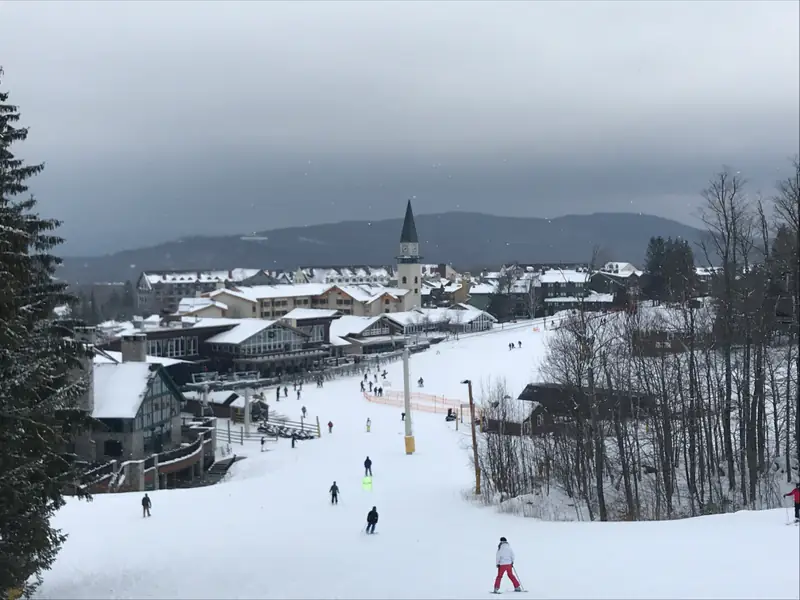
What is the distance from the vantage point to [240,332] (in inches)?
2281

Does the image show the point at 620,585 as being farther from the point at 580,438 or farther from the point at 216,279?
the point at 216,279

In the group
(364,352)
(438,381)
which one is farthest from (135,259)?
(438,381)

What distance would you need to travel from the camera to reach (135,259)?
3917 inches

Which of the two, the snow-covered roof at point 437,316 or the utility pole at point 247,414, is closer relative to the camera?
the utility pole at point 247,414

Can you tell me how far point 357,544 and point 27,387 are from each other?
26.1 feet

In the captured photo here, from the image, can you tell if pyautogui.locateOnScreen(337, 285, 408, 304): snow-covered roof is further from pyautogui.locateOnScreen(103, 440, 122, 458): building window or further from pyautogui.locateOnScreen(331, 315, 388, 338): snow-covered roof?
pyautogui.locateOnScreen(103, 440, 122, 458): building window

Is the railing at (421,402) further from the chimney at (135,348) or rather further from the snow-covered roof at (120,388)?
the snow-covered roof at (120,388)

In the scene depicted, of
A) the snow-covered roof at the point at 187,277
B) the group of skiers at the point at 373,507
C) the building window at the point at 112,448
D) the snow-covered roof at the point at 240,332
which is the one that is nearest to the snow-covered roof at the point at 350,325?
the snow-covered roof at the point at 240,332

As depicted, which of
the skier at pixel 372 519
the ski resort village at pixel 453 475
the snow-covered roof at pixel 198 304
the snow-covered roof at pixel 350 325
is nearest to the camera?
the ski resort village at pixel 453 475

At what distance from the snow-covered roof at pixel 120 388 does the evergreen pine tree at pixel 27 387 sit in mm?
16475

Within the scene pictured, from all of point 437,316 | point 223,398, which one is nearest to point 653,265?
point 437,316

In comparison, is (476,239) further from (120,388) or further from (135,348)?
(120,388)

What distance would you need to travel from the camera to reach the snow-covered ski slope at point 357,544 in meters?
11.4

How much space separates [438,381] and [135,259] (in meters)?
63.3
